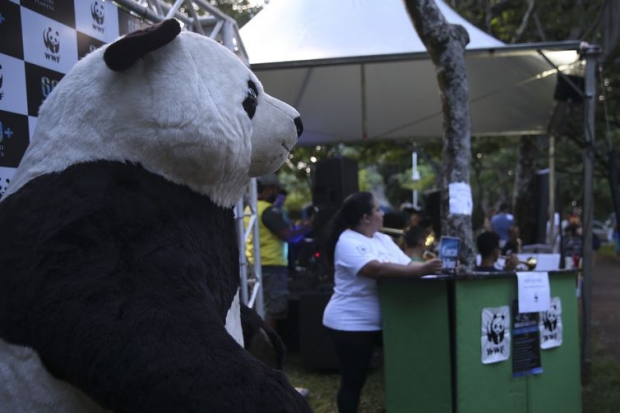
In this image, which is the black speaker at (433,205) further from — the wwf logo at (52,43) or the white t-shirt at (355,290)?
the wwf logo at (52,43)

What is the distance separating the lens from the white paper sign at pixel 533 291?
4.48 meters

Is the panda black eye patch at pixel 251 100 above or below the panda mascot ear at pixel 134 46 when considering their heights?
below

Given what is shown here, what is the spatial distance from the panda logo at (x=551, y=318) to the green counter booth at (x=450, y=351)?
0.45 ft

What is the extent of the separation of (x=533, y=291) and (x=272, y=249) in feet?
11.0

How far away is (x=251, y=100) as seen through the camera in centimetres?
191

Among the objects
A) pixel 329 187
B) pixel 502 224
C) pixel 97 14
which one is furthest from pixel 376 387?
pixel 502 224

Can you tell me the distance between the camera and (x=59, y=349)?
138cm

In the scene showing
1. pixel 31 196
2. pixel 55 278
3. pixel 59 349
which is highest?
pixel 31 196

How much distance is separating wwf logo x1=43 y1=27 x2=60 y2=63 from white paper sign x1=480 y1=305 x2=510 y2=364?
2.86m

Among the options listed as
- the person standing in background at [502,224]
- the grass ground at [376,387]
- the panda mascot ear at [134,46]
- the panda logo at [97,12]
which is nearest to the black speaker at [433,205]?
the person standing in background at [502,224]

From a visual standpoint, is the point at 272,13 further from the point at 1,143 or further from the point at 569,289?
the point at 1,143

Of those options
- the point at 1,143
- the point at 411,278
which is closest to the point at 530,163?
the point at 411,278

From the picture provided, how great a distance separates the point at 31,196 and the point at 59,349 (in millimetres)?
374

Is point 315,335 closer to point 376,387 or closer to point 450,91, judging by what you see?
point 376,387
